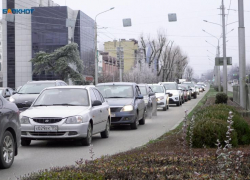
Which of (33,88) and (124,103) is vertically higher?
(33,88)

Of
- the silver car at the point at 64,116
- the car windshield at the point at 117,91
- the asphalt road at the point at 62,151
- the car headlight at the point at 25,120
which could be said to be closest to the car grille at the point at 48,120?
the silver car at the point at 64,116

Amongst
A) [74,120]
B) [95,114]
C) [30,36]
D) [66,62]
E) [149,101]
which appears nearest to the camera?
[74,120]

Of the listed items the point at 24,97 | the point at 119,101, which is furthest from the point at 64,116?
the point at 24,97

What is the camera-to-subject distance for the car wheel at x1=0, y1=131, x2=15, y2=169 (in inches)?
356

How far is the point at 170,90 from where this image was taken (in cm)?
3841

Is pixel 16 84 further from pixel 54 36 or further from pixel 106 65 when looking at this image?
pixel 106 65

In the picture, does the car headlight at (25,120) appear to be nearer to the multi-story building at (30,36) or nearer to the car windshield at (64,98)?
the car windshield at (64,98)

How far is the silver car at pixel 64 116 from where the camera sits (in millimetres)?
12305

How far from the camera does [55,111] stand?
41.4ft

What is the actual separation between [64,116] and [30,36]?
7847 centimetres

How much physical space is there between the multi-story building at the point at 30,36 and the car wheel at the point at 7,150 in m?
77.7

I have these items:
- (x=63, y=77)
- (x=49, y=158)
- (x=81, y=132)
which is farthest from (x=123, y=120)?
(x=63, y=77)

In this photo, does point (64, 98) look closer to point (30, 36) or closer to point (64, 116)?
point (64, 116)

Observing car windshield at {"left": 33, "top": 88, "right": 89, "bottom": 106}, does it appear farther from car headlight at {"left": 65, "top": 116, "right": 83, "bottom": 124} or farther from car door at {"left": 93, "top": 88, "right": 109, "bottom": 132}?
car headlight at {"left": 65, "top": 116, "right": 83, "bottom": 124}
